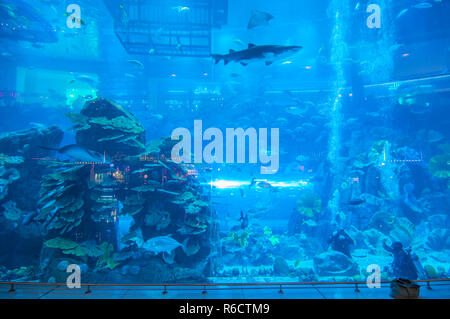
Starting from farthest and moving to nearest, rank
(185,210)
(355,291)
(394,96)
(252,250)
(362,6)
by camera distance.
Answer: (394,96) < (362,6) < (252,250) < (185,210) < (355,291)

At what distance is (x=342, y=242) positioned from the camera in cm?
850

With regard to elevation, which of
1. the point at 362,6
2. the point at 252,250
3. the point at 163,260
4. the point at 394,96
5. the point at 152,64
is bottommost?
the point at 252,250

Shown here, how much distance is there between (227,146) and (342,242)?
11.9 m

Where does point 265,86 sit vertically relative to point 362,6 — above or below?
below

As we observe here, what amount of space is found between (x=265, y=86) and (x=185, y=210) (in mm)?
17012

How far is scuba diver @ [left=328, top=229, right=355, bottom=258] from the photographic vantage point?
8.43m

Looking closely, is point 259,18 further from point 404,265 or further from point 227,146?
point 227,146

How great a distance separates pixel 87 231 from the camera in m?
6.17

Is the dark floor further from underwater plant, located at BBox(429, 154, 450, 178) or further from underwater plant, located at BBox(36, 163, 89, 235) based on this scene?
underwater plant, located at BBox(429, 154, 450, 178)

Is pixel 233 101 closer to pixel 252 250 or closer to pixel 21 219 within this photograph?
pixel 252 250

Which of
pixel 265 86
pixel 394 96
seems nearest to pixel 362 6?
pixel 394 96
